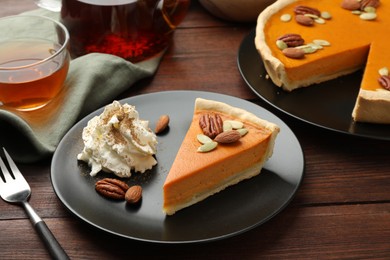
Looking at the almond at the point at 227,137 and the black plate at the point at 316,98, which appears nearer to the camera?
the almond at the point at 227,137

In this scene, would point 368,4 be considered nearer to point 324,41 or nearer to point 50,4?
point 324,41

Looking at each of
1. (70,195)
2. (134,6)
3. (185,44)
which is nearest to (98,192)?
(70,195)

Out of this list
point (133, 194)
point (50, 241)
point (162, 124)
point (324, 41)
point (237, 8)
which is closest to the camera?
point (50, 241)

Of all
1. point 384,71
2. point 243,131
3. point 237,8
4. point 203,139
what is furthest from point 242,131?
point 237,8

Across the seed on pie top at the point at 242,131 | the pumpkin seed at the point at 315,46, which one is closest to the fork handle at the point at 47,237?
the seed on pie top at the point at 242,131

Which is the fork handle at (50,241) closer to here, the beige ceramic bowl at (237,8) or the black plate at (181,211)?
the black plate at (181,211)

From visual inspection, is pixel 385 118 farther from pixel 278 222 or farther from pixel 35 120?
pixel 35 120

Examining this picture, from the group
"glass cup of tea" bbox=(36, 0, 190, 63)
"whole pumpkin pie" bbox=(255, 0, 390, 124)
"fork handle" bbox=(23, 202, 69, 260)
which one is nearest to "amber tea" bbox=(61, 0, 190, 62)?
"glass cup of tea" bbox=(36, 0, 190, 63)
